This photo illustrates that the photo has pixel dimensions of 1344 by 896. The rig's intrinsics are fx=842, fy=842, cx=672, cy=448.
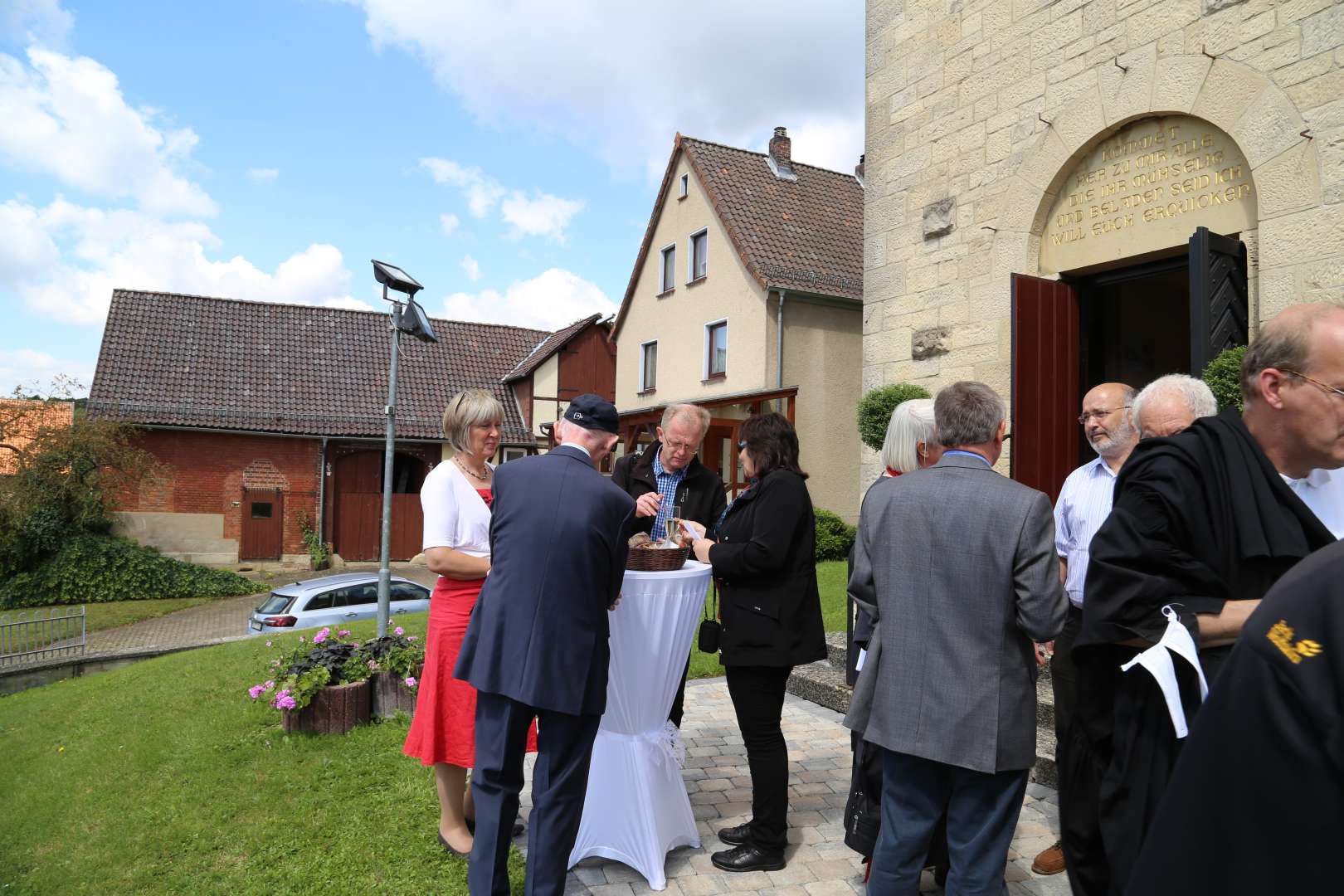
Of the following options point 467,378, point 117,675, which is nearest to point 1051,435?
point 117,675

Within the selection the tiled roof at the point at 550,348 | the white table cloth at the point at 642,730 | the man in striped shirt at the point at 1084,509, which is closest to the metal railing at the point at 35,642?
the white table cloth at the point at 642,730

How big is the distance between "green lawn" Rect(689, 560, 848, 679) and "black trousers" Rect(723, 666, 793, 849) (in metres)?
0.96

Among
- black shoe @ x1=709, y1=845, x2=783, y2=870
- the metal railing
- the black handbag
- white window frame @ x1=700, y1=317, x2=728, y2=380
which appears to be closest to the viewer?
black shoe @ x1=709, y1=845, x2=783, y2=870

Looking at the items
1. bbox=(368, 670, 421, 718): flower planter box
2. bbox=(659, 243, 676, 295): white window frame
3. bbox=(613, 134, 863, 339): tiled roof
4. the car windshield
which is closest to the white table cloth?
bbox=(368, 670, 421, 718): flower planter box

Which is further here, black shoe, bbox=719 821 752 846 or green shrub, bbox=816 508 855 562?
green shrub, bbox=816 508 855 562

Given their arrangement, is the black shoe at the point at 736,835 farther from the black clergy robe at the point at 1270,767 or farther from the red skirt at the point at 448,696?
the black clergy robe at the point at 1270,767

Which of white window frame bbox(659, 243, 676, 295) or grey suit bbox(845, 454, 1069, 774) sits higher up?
white window frame bbox(659, 243, 676, 295)

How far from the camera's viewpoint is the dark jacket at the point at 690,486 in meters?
4.34

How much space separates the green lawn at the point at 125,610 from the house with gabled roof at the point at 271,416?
3312mm

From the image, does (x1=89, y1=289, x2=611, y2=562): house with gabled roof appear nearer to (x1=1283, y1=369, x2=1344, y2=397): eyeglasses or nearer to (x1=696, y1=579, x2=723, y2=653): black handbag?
(x1=696, y1=579, x2=723, y2=653): black handbag

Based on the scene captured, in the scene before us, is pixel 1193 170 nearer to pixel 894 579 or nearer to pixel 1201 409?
pixel 1201 409

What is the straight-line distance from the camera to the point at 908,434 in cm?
330

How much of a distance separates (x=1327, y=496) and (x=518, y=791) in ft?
8.58

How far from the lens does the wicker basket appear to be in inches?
137
